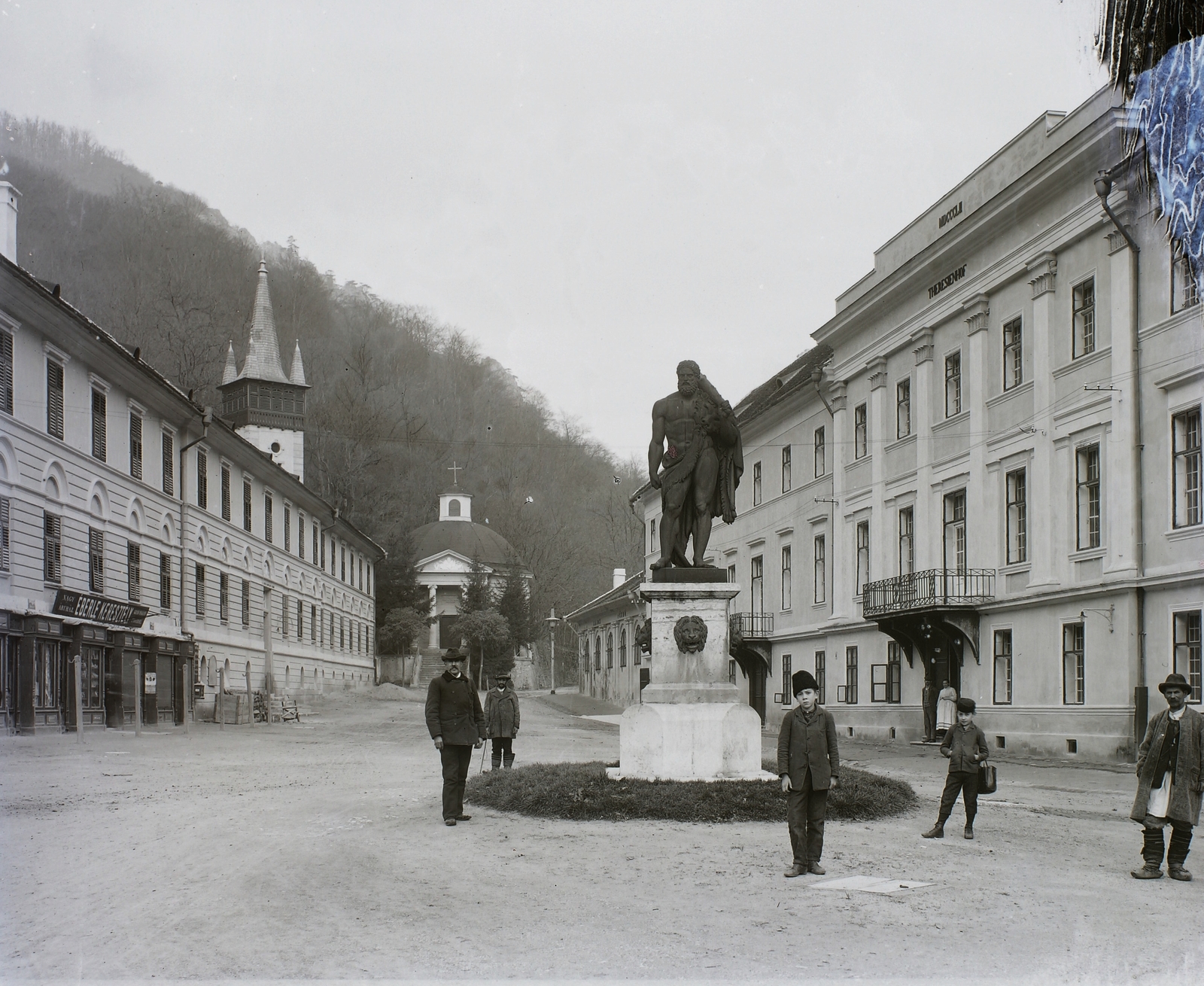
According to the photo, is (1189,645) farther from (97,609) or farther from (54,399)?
(54,399)

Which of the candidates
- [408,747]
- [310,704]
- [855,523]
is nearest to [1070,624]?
[855,523]

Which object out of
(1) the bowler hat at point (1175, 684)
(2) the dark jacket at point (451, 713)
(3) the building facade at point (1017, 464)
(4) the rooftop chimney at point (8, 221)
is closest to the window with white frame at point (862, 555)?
(3) the building facade at point (1017, 464)

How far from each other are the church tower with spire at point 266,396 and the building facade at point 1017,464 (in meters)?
42.5

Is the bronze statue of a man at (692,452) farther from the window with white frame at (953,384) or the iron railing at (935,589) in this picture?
the window with white frame at (953,384)

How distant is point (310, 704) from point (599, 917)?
47089mm

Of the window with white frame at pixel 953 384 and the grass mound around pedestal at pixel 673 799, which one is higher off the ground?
the window with white frame at pixel 953 384

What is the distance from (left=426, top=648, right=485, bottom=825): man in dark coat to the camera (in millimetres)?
12242

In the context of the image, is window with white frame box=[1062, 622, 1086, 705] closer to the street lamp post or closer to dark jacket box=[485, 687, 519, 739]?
dark jacket box=[485, 687, 519, 739]

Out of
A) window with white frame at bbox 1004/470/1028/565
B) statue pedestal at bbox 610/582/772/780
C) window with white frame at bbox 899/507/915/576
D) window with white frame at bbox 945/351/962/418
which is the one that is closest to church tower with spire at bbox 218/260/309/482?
window with white frame at bbox 899/507/915/576

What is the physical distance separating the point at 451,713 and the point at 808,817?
4.49m

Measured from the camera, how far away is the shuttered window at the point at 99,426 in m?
31.5

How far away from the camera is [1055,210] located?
1007 inches

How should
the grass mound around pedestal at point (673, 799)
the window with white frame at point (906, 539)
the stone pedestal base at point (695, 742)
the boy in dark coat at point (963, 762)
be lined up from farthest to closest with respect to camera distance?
the window with white frame at point (906, 539) < the stone pedestal base at point (695, 742) < the grass mound around pedestal at point (673, 799) < the boy in dark coat at point (963, 762)

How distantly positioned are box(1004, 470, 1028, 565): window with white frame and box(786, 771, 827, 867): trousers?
62.2 ft
